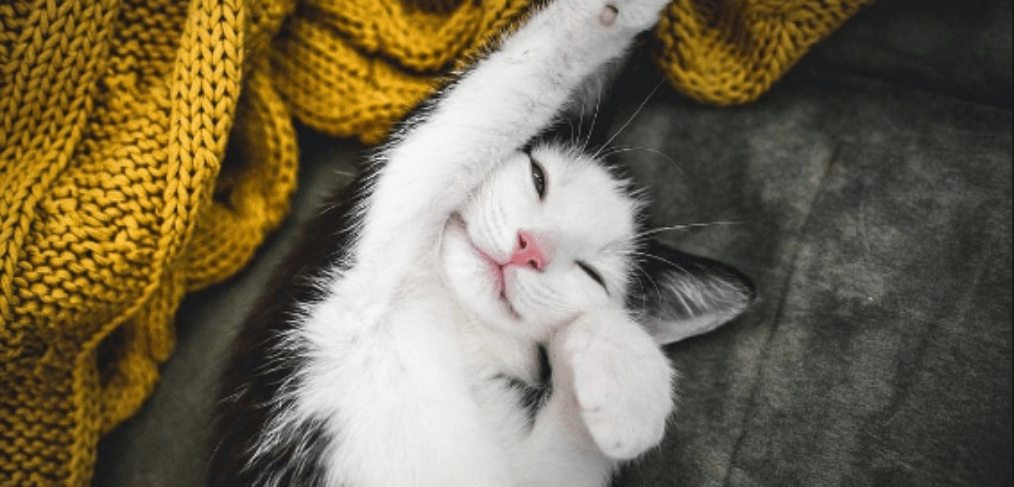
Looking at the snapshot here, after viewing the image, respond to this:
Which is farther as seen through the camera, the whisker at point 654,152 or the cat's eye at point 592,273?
the whisker at point 654,152

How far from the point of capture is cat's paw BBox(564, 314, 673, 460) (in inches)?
Result: 28.4

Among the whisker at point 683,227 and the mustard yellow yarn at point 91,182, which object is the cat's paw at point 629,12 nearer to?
the whisker at point 683,227

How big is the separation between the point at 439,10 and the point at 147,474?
844mm

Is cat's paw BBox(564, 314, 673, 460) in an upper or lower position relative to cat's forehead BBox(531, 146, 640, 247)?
lower

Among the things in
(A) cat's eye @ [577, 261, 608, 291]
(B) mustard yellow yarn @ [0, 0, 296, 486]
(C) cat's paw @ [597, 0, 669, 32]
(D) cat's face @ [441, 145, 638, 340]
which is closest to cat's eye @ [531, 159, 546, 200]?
(D) cat's face @ [441, 145, 638, 340]

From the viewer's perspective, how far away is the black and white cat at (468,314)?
0.78m

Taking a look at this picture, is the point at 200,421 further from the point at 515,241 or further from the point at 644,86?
the point at 644,86

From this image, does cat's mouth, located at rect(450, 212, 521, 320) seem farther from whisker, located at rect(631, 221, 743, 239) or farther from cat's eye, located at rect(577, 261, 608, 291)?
whisker, located at rect(631, 221, 743, 239)

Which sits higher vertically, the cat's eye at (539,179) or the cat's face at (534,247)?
the cat's eye at (539,179)

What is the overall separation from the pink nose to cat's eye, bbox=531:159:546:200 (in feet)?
0.33

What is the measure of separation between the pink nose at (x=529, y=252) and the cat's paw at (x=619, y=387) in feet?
0.34

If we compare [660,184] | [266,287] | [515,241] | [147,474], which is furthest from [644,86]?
[147,474]

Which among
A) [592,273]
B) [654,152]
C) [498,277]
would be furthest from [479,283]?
[654,152]

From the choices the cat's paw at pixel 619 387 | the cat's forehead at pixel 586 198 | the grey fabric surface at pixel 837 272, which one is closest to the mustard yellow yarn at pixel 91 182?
the grey fabric surface at pixel 837 272
